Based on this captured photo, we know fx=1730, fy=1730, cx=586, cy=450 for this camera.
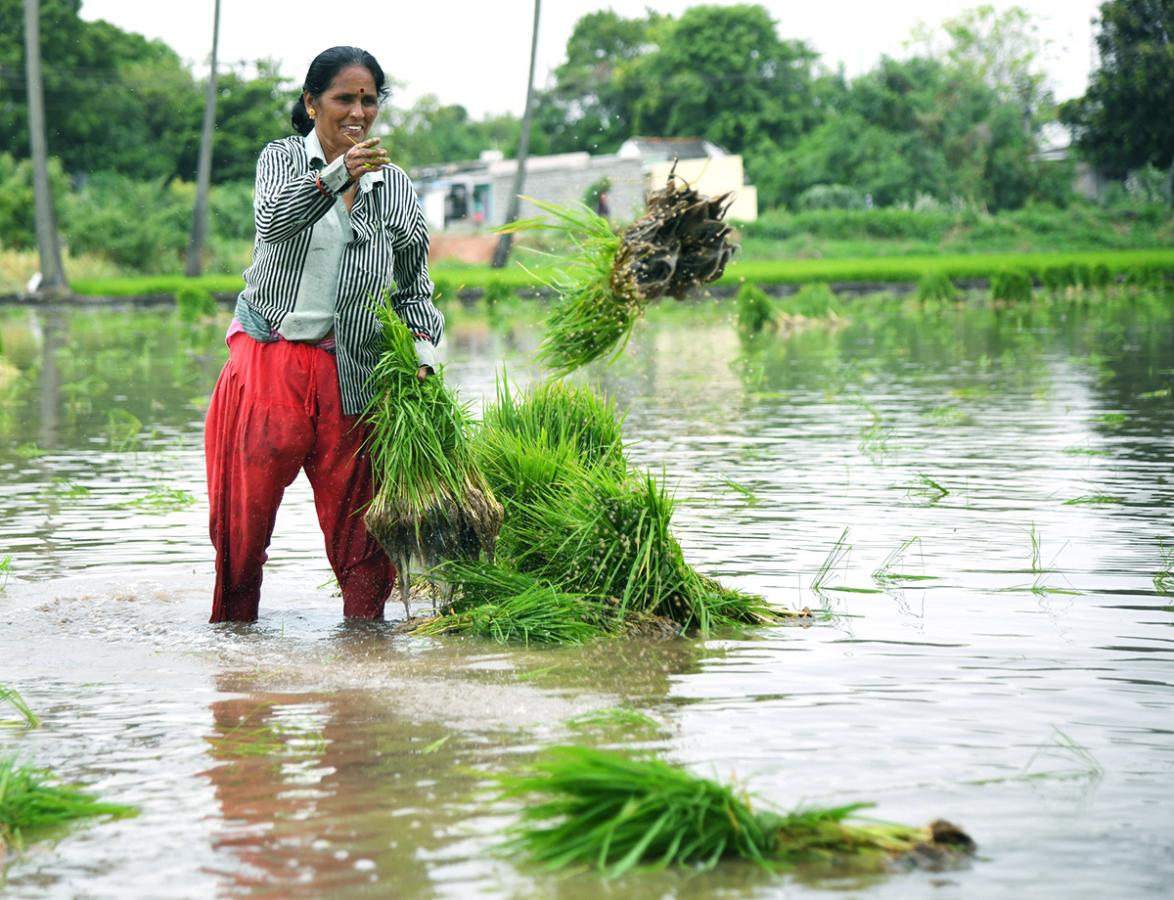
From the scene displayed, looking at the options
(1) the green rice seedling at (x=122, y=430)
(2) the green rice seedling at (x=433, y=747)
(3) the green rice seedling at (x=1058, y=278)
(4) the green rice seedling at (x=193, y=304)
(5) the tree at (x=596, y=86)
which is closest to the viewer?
(2) the green rice seedling at (x=433, y=747)

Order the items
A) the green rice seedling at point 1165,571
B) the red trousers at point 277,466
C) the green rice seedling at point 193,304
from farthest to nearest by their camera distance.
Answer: the green rice seedling at point 193,304
the green rice seedling at point 1165,571
the red trousers at point 277,466

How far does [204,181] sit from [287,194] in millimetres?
36536

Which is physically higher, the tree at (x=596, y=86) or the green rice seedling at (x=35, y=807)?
the tree at (x=596, y=86)

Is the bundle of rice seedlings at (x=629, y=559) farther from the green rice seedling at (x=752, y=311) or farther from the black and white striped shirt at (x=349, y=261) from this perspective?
the green rice seedling at (x=752, y=311)

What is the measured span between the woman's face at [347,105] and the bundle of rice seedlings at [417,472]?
54cm

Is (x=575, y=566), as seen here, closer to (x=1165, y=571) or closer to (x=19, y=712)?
(x=19, y=712)

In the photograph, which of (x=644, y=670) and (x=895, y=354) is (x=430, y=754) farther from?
(x=895, y=354)

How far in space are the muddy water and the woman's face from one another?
1.56 metres

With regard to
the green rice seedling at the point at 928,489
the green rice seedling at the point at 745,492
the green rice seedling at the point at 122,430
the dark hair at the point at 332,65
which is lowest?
the green rice seedling at the point at 122,430

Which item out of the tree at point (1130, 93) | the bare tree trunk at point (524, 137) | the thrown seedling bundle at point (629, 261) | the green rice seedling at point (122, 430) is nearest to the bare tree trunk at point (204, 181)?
the bare tree trunk at point (524, 137)

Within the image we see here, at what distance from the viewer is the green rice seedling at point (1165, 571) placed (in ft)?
19.2

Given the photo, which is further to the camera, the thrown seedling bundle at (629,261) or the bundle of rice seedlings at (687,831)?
the thrown seedling bundle at (629,261)

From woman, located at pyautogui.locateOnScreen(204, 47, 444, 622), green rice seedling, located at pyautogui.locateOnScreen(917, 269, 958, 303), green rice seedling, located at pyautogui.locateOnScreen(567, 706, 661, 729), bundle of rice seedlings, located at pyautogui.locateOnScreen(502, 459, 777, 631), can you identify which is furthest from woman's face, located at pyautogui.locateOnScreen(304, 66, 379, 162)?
green rice seedling, located at pyautogui.locateOnScreen(917, 269, 958, 303)

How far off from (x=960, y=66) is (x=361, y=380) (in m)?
75.9
